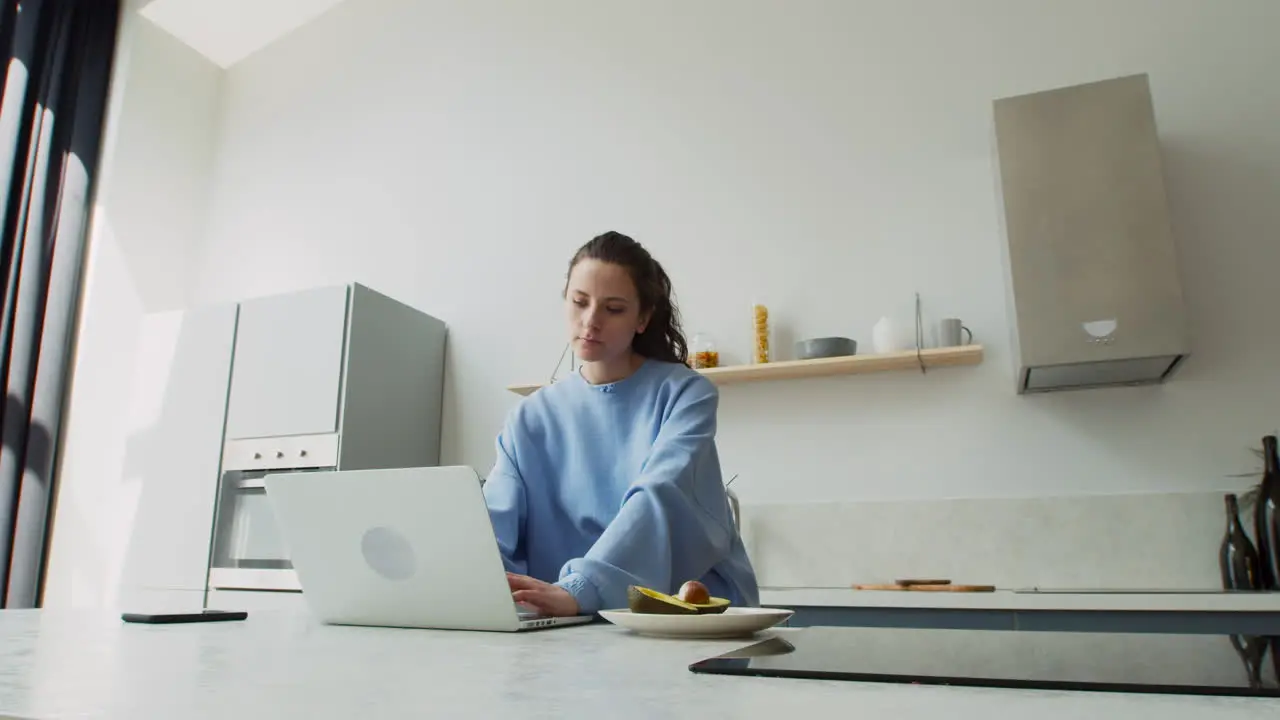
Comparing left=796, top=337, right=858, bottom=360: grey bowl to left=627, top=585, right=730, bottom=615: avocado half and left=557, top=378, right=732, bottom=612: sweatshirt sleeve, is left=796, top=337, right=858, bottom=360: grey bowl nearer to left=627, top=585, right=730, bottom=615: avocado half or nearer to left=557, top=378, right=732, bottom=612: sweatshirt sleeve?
left=557, top=378, right=732, bottom=612: sweatshirt sleeve

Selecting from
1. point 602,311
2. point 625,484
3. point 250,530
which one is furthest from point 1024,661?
point 250,530

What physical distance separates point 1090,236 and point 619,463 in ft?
5.07

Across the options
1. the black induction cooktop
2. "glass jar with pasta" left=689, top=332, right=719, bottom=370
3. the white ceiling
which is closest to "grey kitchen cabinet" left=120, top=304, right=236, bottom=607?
the white ceiling

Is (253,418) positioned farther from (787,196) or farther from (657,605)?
(657,605)

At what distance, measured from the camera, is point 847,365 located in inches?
104

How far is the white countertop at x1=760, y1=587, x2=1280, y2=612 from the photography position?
6.31ft

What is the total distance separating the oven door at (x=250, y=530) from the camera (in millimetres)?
2812

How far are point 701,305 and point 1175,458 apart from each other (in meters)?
1.47

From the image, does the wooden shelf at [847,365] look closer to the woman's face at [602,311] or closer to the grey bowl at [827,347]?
the grey bowl at [827,347]

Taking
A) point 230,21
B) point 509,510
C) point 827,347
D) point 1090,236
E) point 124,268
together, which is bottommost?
point 509,510

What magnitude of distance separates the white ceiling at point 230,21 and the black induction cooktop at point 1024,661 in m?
4.06

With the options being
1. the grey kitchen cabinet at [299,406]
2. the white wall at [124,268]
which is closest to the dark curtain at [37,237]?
the white wall at [124,268]

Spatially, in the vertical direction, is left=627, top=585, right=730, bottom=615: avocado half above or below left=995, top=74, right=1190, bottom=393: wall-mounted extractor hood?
below

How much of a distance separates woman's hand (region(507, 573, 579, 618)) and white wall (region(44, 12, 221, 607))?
2760 mm
